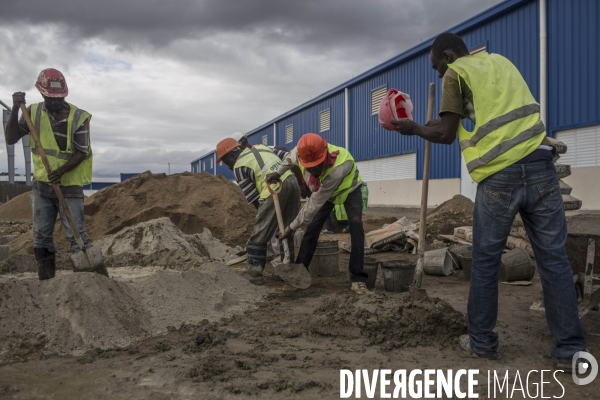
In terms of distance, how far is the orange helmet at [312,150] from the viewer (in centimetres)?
468

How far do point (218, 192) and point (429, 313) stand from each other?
29.8 ft

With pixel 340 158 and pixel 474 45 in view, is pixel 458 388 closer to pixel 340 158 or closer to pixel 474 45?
pixel 340 158

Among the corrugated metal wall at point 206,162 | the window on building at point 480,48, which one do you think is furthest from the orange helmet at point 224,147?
the corrugated metal wall at point 206,162

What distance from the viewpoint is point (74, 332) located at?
3.31 metres

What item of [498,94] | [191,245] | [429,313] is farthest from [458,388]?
[191,245]

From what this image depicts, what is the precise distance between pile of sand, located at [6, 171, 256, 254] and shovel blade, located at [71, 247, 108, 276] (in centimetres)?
532

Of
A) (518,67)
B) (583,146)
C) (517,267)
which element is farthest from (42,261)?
(518,67)

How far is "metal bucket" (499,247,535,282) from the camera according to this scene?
5.33 m

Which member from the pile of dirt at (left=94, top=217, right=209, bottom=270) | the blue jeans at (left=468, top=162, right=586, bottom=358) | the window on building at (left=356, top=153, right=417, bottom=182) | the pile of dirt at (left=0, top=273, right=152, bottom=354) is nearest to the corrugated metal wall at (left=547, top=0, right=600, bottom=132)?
the window on building at (left=356, top=153, right=417, bottom=182)

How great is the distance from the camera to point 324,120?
Result: 76.3 feet

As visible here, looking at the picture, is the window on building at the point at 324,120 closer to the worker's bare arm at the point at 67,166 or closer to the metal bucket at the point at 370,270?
the metal bucket at the point at 370,270

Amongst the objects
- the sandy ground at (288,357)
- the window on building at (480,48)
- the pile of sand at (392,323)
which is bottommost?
the sandy ground at (288,357)

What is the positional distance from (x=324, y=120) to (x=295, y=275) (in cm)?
1875

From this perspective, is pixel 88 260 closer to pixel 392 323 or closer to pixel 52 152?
pixel 52 152
